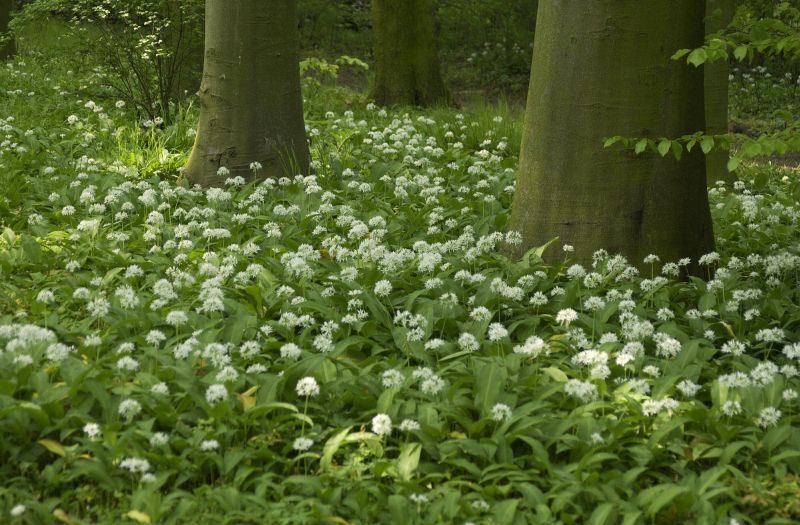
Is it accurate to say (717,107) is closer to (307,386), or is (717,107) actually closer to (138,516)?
(307,386)

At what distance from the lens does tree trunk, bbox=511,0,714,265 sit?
16.5 feet

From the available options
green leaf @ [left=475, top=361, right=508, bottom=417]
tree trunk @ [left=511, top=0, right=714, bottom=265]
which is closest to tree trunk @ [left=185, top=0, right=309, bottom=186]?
tree trunk @ [left=511, top=0, right=714, bottom=265]

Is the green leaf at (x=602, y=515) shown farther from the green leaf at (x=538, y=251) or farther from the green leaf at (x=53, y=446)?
the green leaf at (x=538, y=251)

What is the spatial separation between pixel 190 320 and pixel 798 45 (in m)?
3.31

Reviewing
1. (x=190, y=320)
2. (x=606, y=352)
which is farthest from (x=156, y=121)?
(x=606, y=352)

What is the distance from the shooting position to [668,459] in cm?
345

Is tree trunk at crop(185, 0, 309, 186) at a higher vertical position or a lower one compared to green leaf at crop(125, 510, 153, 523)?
higher

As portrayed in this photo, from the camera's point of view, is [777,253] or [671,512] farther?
[777,253]

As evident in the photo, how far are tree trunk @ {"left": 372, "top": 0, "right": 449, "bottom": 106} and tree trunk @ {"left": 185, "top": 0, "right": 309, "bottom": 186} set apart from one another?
4.44 m

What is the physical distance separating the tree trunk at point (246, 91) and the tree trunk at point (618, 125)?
7.60 feet

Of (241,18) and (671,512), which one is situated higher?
(241,18)

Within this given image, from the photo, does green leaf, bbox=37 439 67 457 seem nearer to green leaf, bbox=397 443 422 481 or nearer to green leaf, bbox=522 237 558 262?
green leaf, bbox=397 443 422 481

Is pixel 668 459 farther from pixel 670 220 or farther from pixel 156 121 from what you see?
pixel 156 121

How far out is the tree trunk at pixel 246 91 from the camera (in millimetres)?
6648
